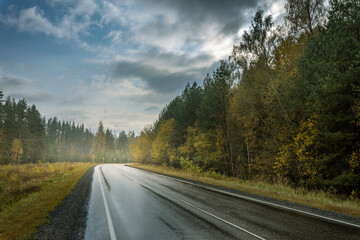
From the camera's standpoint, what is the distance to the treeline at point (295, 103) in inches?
464

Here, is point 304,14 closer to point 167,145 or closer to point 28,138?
point 167,145

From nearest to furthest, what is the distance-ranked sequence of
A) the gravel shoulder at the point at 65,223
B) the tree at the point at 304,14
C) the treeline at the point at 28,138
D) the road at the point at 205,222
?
the road at the point at 205,222 < the gravel shoulder at the point at 65,223 < the tree at the point at 304,14 < the treeline at the point at 28,138

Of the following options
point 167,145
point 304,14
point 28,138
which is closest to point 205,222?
point 304,14

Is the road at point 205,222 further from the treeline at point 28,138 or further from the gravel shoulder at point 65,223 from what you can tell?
the treeline at point 28,138

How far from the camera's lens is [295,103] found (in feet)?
46.9

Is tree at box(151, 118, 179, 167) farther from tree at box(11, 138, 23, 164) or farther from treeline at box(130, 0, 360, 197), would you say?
tree at box(11, 138, 23, 164)

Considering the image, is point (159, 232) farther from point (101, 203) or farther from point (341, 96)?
point (341, 96)

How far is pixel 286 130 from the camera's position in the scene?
1588 cm

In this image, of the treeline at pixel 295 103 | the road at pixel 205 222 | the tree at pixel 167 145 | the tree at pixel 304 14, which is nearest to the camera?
the road at pixel 205 222

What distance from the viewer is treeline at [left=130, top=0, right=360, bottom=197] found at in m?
11.8

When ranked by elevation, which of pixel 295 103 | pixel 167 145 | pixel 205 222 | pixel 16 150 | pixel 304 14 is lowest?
pixel 205 222

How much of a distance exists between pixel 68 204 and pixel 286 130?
14.8 meters

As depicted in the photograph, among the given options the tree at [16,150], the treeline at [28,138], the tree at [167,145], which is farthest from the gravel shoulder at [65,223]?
the tree at [16,150]

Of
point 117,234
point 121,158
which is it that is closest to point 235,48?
point 117,234
